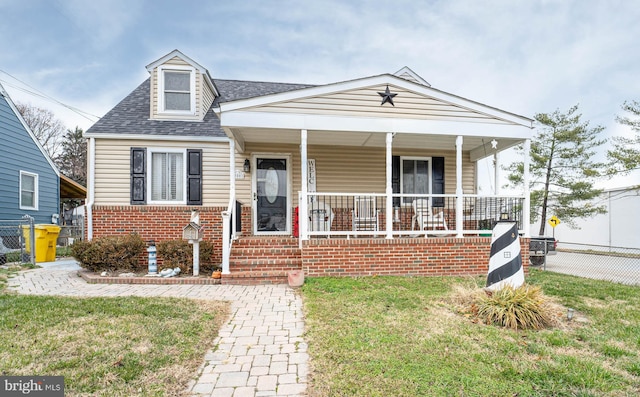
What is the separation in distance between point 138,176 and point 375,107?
581 centimetres

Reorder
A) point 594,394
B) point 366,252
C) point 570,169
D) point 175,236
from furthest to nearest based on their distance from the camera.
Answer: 1. point 570,169
2. point 175,236
3. point 366,252
4. point 594,394

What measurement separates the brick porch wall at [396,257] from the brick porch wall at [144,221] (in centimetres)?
289

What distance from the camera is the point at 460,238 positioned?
266 inches

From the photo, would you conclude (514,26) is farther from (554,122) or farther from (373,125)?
(554,122)

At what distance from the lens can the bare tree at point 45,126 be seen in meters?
23.8

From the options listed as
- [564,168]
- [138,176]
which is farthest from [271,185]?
[564,168]

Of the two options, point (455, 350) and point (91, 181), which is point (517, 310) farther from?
point (91, 181)

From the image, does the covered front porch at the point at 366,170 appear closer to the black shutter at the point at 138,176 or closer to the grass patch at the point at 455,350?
the grass patch at the point at 455,350

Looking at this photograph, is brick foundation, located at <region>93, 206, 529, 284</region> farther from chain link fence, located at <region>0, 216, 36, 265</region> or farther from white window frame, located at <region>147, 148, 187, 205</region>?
chain link fence, located at <region>0, 216, 36, 265</region>

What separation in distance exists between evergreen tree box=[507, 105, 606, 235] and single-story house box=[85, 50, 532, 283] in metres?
11.1

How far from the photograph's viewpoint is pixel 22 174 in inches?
427

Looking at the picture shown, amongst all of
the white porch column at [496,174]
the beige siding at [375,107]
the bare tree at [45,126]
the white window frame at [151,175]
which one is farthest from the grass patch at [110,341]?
the bare tree at [45,126]

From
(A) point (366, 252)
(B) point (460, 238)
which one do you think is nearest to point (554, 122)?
(B) point (460, 238)

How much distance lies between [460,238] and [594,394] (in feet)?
15.3
